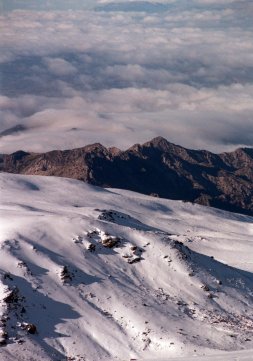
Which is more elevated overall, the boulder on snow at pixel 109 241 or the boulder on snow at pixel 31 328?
the boulder on snow at pixel 109 241

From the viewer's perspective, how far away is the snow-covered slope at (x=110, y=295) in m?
55.7

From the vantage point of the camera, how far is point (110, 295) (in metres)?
65.6

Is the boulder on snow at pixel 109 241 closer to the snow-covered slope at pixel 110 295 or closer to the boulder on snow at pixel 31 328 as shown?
the snow-covered slope at pixel 110 295

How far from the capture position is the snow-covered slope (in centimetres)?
5566

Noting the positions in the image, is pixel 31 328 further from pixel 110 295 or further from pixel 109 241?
pixel 109 241

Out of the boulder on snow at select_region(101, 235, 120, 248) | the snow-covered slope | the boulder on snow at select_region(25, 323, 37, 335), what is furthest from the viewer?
the boulder on snow at select_region(101, 235, 120, 248)

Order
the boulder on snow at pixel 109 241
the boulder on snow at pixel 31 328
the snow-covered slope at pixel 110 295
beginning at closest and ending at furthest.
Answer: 1. the boulder on snow at pixel 31 328
2. the snow-covered slope at pixel 110 295
3. the boulder on snow at pixel 109 241

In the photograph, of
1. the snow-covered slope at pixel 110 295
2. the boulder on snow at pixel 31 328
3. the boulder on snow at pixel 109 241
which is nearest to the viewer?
the boulder on snow at pixel 31 328

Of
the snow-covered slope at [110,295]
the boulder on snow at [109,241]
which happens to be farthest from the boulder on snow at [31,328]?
the boulder on snow at [109,241]

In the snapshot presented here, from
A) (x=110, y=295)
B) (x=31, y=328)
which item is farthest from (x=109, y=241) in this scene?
(x=31, y=328)

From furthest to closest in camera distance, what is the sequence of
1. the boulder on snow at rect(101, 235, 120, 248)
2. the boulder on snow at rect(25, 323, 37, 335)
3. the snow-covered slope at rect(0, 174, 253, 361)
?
the boulder on snow at rect(101, 235, 120, 248)
the snow-covered slope at rect(0, 174, 253, 361)
the boulder on snow at rect(25, 323, 37, 335)

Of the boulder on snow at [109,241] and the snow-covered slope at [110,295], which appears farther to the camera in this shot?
the boulder on snow at [109,241]

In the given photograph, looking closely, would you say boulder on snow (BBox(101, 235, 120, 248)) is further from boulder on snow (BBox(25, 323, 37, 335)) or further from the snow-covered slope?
boulder on snow (BBox(25, 323, 37, 335))

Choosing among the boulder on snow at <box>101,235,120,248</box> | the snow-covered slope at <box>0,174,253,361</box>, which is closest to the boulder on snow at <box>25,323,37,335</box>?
the snow-covered slope at <box>0,174,253,361</box>
